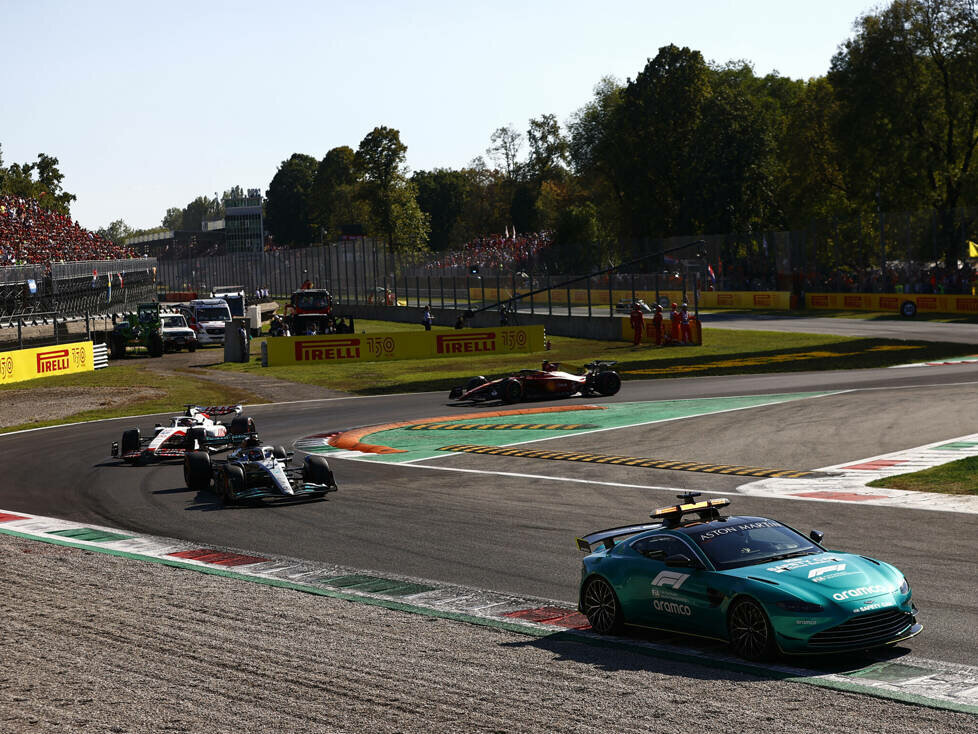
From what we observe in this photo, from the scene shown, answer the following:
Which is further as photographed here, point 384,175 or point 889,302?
point 384,175

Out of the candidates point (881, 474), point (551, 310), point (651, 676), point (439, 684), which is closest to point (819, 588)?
point (651, 676)

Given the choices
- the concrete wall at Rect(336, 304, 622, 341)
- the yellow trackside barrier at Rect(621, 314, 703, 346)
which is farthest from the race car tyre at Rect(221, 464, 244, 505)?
the concrete wall at Rect(336, 304, 622, 341)

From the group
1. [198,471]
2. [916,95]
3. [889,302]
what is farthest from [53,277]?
[916,95]

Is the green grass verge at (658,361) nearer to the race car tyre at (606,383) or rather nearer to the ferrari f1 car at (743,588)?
the race car tyre at (606,383)

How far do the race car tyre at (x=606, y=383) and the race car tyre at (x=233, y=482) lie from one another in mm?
18323

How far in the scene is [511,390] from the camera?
3825 cm

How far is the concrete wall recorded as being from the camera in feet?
201

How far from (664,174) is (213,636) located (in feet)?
322

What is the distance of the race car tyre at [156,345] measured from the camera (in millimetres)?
59125

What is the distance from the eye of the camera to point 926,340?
5178 centimetres

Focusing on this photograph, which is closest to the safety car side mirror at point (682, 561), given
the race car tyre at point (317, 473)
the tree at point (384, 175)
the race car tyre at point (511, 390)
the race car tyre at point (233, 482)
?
the race car tyre at point (317, 473)

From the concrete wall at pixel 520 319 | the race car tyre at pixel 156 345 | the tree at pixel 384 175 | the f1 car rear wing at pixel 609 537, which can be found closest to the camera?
the f1 car rear wing at pixel 609 537

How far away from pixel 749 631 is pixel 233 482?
13185 millimetres

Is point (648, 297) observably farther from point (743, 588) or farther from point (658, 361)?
point (743, 588)
